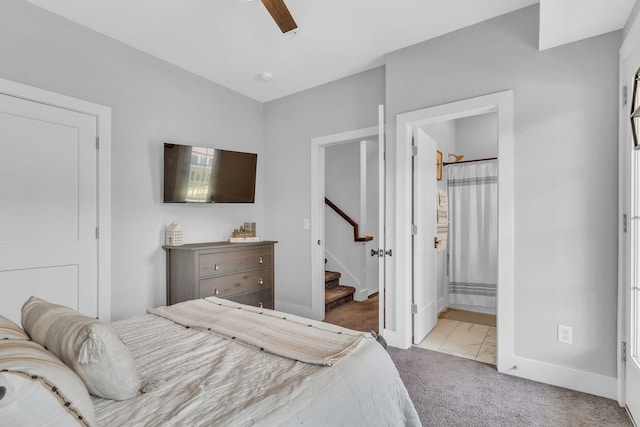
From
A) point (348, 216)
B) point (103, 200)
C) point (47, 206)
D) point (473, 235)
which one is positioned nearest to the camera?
point (47, 206)

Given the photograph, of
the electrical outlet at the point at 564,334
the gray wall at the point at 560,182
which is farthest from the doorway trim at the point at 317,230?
the electrical outlet at the point at 564,334

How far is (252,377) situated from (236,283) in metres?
2.11

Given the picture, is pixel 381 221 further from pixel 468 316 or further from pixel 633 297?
pixel 468 316

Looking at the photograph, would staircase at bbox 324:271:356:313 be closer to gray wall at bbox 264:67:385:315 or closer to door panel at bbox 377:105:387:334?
gray wall at bbox 264:67:385:315

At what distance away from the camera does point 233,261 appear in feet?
10.5

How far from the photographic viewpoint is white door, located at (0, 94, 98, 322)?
2188 millimetres

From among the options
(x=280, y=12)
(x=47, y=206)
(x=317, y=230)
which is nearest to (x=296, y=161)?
(x=317, y=230)

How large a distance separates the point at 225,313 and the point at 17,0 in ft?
8.43

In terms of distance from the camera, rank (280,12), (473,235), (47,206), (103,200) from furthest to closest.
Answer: (473,235), (103,200), (47,206), (280,12)

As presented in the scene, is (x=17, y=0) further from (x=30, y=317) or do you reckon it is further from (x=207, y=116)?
(x=30, y=317)

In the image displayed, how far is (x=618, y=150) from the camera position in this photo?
205 cm

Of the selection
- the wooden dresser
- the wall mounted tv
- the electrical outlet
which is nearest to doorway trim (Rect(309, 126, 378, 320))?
the wooden dresser

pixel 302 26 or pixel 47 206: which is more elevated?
pixel 302 26

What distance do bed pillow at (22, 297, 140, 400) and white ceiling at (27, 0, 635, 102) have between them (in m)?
2.20
